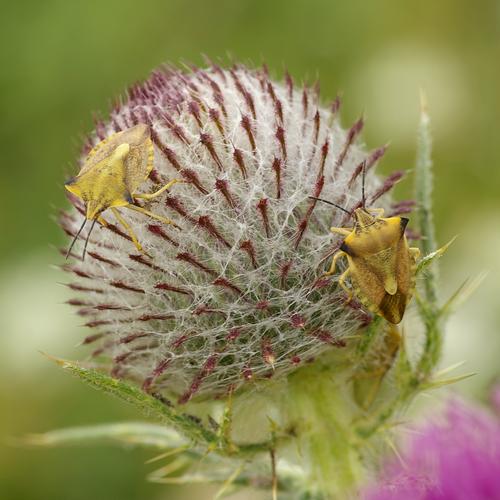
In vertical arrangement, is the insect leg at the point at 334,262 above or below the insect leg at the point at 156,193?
below

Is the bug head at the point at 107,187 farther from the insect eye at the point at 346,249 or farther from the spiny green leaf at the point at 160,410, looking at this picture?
the insect eye at the point at 346,249

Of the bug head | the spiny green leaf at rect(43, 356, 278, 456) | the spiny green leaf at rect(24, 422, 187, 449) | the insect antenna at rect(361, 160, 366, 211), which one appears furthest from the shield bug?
the spiny green leaf at rect(24, 422, 187, 449)

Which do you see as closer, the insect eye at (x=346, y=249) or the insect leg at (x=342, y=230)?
the insect eye at (x=346, y=249)

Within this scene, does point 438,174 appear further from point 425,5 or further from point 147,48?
point 147,48

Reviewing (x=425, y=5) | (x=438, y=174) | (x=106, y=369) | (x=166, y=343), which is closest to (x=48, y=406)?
(x=106, y=369)

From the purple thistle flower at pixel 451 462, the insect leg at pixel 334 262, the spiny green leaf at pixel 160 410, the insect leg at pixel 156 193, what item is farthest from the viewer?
the insect leg at pixel 156 193

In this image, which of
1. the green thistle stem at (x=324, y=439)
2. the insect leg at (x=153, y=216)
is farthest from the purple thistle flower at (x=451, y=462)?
the insect leg at (x=153, y=216)

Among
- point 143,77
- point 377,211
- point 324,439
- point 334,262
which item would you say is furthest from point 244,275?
point 143,77
